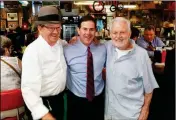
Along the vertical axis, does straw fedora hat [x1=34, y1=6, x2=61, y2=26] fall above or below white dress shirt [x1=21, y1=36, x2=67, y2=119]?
above

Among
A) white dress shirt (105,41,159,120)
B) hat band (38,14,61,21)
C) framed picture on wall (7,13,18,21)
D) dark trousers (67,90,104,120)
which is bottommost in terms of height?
dark trousers (67,90,104,120)

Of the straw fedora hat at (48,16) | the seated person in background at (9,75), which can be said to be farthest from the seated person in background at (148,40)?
the seated person in background at (9,75)

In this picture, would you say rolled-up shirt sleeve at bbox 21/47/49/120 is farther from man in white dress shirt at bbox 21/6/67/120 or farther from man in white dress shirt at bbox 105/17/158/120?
man in white dress shirt at bbox 105/17/158/120

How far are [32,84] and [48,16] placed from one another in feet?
2.08

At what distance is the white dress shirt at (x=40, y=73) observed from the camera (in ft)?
7.29

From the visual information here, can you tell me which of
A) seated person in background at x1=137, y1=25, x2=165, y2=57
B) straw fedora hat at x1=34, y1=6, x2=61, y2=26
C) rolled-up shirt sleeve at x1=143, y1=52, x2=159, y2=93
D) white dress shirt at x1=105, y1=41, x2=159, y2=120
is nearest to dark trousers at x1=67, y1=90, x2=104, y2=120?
white dress shirt at x1=105, y1=41, x2=159, y2=120

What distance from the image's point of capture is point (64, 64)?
2527 mm

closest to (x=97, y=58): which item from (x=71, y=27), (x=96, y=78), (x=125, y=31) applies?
(x=96, y=78)

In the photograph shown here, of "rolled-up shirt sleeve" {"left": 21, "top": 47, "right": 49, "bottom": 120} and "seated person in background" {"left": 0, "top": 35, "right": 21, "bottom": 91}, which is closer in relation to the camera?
"rolled-up shirt sleeve" {"left": 21, "top": 47, "right": 49, "bottom": 120}

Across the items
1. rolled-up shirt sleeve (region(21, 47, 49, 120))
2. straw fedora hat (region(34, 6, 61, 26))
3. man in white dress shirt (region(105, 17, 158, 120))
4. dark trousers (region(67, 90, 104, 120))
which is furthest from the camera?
dark trousers (region(67, 90, 104, 120))

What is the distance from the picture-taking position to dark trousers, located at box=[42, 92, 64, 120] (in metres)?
2.42

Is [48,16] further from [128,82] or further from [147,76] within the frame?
[147,76]

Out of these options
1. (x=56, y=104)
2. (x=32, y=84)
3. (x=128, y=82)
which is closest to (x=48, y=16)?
(x=32, y=84)

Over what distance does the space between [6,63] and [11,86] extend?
0.22m
